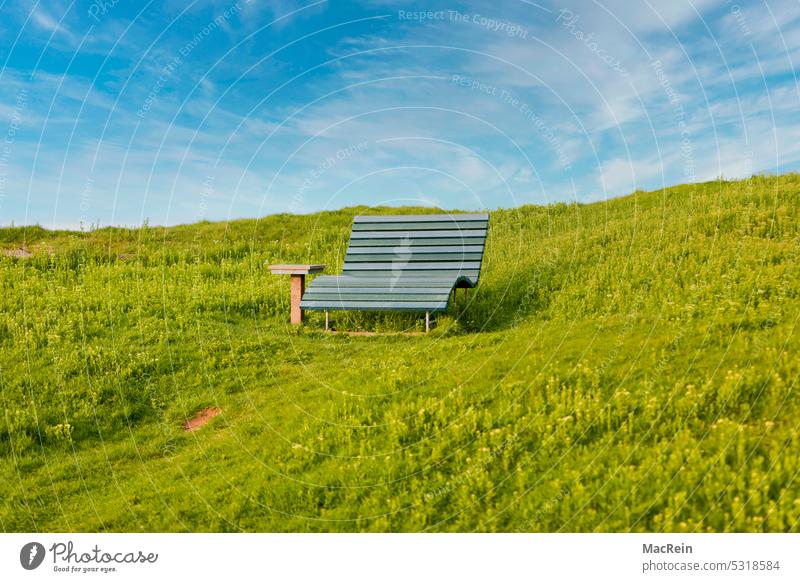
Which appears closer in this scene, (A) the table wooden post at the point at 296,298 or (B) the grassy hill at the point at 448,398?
(B) the grassy hill at the point at 448,398

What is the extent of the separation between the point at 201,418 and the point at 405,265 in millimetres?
6487

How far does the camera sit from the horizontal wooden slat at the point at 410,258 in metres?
14.4

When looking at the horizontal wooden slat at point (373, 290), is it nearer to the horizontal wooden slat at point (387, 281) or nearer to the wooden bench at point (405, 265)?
the wooden bench at point (405, 265)

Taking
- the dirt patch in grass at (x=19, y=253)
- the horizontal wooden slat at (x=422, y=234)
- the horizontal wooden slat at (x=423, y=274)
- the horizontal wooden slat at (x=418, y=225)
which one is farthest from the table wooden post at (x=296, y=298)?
the dirt patch in grass at (x=19, y=253)

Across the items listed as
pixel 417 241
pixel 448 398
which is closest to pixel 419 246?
pixel 417 241

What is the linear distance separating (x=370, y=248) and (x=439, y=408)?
8.41 meters

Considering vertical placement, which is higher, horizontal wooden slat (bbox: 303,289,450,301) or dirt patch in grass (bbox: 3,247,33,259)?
dirt patch in grass (bbox: 3,247,33,259)

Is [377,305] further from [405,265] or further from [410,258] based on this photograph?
[410,258]

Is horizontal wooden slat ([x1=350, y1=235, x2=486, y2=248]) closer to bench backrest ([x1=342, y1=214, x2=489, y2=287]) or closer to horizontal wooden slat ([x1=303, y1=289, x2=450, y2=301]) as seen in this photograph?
bench backrest ([x1=342, y1=214, x2=489, y2=287])

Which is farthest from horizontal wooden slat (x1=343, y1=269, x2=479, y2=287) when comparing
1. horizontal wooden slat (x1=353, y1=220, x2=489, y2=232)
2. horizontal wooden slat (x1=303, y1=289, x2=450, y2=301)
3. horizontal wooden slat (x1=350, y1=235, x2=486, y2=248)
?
horizontal wooden slat (x1=353, y1=220, x2=489, y2=232)

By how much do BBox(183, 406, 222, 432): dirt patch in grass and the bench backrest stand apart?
18.4 ft

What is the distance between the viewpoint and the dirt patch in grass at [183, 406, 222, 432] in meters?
9.10

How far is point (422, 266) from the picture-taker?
570 inches
